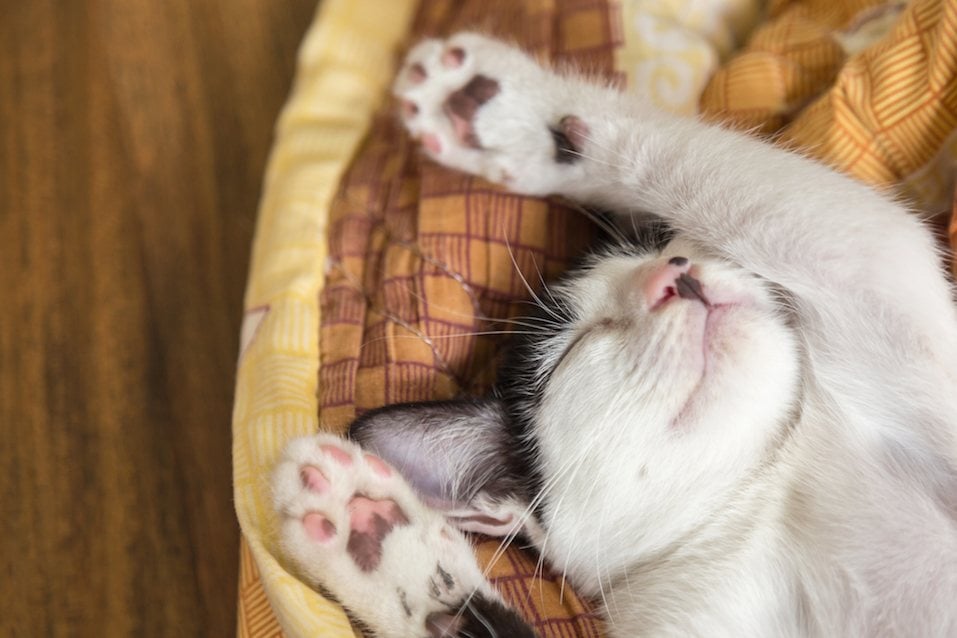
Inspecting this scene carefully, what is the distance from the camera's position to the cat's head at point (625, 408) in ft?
3.34

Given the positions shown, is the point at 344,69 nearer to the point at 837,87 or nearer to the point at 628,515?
the point at 837,87

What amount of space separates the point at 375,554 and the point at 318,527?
8cm

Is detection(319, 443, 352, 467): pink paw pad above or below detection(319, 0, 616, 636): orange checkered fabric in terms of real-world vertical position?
below

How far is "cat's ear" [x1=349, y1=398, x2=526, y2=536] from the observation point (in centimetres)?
111

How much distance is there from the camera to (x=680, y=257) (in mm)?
1066

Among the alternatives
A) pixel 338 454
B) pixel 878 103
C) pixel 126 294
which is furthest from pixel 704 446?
pixel 126 294

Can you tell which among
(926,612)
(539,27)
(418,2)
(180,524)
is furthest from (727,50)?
(180,524)

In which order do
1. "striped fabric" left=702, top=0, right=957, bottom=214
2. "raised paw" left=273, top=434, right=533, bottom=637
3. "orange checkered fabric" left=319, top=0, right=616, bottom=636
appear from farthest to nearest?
"orange checkered fabric" left=319, top=0, right=616, bottom=636, "striped fabric" left=702, top=0, right=957, bottom=214, "raised paw" left=273, top=434, right=533, bottom=637

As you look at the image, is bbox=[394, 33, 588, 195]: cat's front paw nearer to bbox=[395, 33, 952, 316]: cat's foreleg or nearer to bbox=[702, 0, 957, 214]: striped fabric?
bbox=[395, 33, 952, 316]: cat's foreleg

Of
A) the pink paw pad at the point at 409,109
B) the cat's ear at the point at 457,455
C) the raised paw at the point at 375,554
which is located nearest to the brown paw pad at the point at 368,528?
the raised paw at the point at 375,554

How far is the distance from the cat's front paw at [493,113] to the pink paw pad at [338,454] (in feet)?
1.79

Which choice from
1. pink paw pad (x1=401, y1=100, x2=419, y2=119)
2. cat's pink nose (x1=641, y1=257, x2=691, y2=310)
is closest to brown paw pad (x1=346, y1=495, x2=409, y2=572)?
cat's pink nose (x1=641, y1=257, x2=691, y2=310)

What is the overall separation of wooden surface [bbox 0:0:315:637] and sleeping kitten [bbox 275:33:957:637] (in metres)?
0.45

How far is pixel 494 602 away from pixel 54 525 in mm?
805
